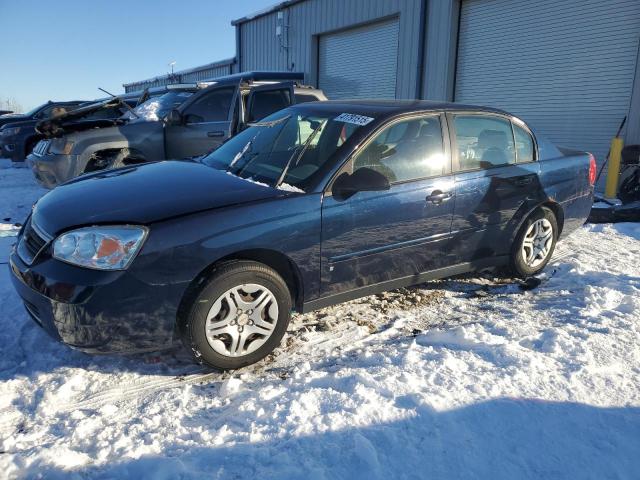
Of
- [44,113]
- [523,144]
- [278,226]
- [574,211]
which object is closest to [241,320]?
[278,226]

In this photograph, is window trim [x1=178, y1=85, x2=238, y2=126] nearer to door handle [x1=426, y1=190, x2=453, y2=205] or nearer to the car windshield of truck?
the car windshield of truck

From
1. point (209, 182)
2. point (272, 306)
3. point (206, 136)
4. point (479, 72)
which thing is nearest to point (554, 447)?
point (272, 306)

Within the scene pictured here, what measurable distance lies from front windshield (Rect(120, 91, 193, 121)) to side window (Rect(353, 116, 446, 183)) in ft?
15.8

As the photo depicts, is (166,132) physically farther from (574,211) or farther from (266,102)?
(574,211)

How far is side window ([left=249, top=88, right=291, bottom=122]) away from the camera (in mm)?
7199

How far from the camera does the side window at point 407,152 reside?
3.41 m

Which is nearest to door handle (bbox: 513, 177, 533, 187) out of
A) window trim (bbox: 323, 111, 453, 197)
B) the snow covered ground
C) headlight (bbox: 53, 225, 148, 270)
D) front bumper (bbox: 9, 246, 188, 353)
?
window trim (bbox: 323, 111, 453, 197)

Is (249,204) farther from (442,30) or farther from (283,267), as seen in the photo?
(442,30)

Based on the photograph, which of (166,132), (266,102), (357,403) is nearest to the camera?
(357,403)

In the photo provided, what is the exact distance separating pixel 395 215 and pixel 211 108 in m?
4.88

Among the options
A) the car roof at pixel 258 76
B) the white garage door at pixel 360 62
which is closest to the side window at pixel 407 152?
the car roof at pixel 258 76

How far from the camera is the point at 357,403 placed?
2.50 metres

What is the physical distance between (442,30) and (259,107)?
6097 millimetres

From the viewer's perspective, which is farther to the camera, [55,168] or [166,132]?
[166,132]
